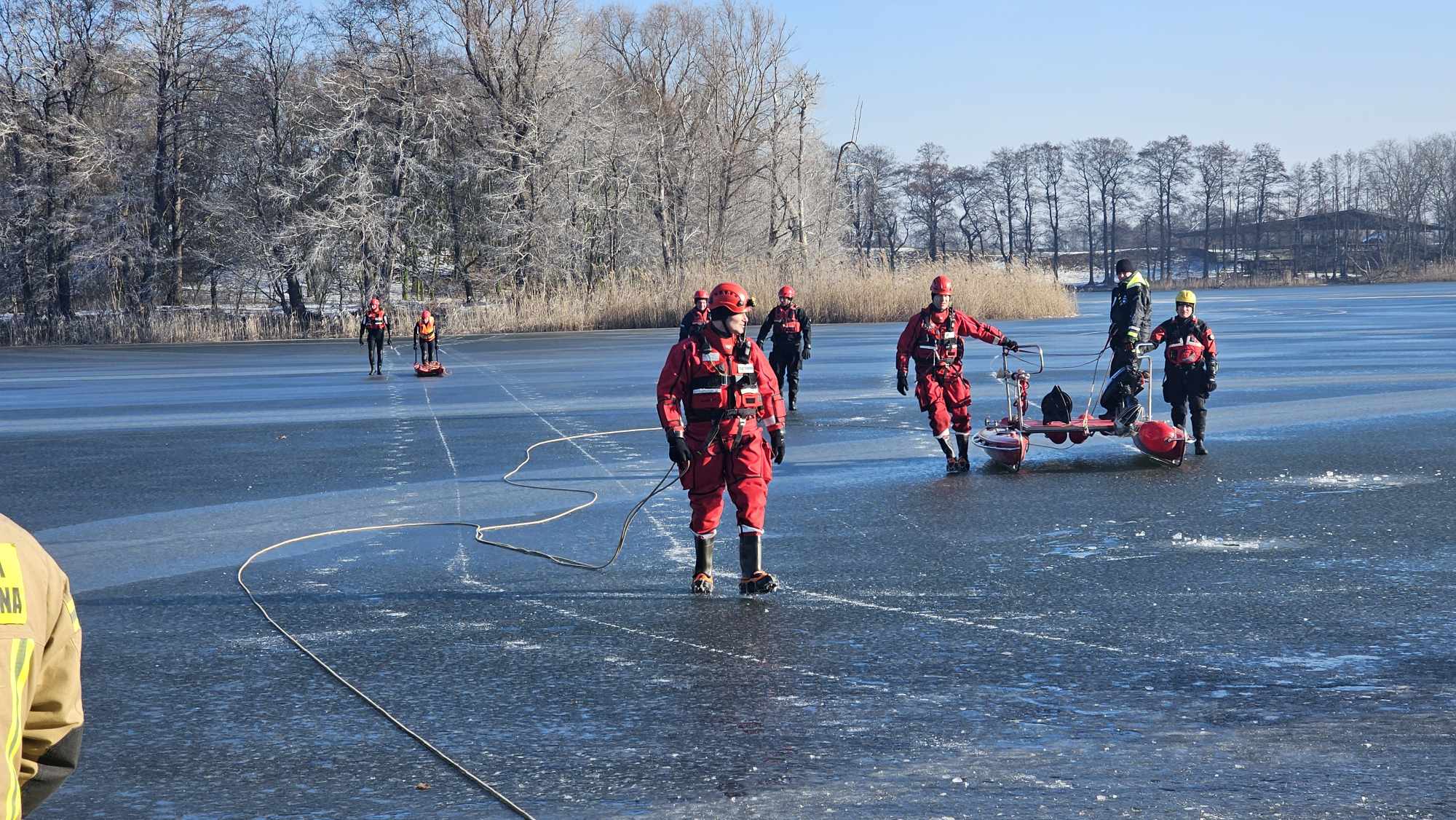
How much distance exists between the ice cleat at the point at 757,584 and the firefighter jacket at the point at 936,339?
5.55 m

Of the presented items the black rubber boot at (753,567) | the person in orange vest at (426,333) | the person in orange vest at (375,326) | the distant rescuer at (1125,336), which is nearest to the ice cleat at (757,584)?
the black rubber boot at (753,567)

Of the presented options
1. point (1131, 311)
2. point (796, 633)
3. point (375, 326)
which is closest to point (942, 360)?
point (1131, 311)

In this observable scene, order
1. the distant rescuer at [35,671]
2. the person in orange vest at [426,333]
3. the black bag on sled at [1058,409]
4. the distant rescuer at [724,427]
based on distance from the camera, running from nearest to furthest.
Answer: the distant rescuer at [35,671]
the distant rescuer at [724,427]
the black bag on sled at [1058,409]
the person in orange vest at [426,333]

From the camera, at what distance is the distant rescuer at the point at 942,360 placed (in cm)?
1264

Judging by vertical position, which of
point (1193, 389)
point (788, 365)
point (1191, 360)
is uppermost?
point (1191, 360)

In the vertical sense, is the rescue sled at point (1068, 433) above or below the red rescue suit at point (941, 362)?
below

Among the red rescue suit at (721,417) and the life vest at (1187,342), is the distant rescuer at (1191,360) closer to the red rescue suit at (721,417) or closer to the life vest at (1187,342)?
the life vest at (1187,342)

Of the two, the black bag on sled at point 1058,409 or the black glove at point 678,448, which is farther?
the black bag on sled at point 1058,409

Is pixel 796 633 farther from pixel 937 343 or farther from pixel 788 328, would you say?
pixel 788 328

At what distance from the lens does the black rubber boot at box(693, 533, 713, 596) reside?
7594 millimetres

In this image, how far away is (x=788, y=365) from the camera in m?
18.0

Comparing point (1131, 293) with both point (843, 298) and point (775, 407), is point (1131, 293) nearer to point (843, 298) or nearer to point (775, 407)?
point (775, 407)

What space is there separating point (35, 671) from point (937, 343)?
11.2 m

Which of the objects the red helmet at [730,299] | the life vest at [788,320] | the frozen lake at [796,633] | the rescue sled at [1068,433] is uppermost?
the red helmet at [730,299]
